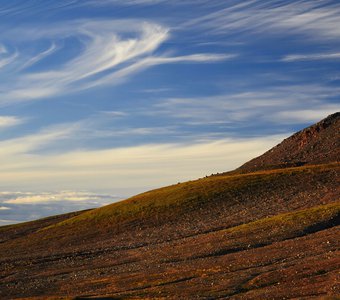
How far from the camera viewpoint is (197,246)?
10106 centimetres

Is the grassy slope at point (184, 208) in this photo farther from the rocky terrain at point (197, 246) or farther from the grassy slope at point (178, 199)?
the rocky terrain at point (197, 246)

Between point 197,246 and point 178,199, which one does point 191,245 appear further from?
point 178,199

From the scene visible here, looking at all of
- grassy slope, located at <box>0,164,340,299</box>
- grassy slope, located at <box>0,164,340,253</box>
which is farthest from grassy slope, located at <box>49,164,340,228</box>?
grassy slope, located at <box>0,164,340,299</box>

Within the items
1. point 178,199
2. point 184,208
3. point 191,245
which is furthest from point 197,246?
point 178,199

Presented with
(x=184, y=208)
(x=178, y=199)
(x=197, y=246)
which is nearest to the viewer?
(x=197, y=246)

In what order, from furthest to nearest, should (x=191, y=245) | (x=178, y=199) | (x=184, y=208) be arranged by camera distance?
1. (x=178, y=199)
2. (x=184, y=208)
3. (x=191, y=245)

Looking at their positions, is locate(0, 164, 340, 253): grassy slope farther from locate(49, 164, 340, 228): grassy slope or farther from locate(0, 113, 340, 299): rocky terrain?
locate(0, 113, 340, 299): rocky terrain

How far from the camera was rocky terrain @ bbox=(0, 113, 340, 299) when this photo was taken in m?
67.7

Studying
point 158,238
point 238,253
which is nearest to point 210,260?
point 238,253

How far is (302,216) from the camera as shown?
107562 millimetres

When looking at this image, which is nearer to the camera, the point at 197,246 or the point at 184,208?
the point at 197,246

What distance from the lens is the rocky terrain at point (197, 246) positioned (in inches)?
2665

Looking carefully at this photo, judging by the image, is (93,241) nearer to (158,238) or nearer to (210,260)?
(158,238)

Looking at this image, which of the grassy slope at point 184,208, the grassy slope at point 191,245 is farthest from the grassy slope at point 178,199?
the grassy slope at point 191,245
